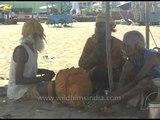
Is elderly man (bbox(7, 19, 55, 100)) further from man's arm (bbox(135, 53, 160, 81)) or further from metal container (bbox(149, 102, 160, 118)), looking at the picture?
metal container (bbox(149, 102, 160, 118))

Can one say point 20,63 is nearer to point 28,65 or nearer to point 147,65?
point 28,65

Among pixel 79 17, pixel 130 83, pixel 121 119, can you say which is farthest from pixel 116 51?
pixel 79 17

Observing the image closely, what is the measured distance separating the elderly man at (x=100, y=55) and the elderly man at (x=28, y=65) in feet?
2.38

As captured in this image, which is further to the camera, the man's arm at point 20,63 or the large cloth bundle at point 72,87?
the man's arm at point 20,63

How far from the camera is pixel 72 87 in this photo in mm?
5355

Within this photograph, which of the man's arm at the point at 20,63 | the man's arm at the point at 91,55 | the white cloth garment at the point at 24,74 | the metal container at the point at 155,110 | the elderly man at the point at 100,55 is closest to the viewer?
the metal container at the point at 155,110

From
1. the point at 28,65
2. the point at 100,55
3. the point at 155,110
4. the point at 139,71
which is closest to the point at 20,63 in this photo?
the point at 28,65

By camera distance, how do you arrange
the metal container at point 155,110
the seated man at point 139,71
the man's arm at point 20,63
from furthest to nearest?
the man's arm at point 20,63, the seated man at point 139,71, the metal container at point 155,110

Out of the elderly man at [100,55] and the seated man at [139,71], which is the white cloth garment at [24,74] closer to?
the elderly man at [100,55]

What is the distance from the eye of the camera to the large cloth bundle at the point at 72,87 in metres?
5.35

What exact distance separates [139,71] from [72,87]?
2.71ft

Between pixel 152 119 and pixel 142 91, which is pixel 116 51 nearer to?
pixel 142 91

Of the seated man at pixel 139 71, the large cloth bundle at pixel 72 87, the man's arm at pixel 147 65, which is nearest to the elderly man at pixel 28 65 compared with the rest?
the large cloth bundle at pixel 72 87

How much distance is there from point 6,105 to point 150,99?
1.87 m
